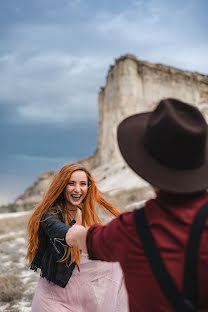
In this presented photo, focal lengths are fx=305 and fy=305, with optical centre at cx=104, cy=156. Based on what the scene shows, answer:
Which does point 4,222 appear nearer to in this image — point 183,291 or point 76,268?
point 76,268

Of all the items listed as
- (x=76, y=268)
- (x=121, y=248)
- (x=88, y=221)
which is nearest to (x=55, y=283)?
(x=76, y=268)

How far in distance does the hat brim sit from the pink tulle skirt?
147cm

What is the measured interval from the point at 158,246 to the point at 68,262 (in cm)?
139

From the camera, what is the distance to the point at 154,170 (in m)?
1.05

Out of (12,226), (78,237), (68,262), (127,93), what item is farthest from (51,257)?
(127,93)

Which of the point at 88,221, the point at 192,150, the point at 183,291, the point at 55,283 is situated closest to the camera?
the point at 183,291

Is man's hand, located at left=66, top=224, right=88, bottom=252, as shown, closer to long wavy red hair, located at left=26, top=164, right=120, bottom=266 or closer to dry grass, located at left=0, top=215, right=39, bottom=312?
long wavy red hair, located at left=26, top=164, right=120, bottom=266

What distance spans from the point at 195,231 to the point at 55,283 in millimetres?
1528

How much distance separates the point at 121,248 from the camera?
1059 millimetres

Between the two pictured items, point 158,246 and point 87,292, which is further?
point 87,292

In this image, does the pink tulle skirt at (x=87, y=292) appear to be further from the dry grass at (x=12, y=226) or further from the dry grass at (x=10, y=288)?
the dry grass at (x=12, y=226)

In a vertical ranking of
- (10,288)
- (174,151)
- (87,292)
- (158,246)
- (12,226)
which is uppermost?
(12,226)

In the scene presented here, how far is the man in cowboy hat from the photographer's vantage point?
36.1 inches

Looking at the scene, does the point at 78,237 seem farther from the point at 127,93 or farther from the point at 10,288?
the point at 127,93
